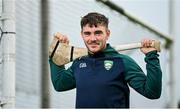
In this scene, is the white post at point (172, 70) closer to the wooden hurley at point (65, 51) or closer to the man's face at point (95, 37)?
the wooden hurley at point (65, 51)

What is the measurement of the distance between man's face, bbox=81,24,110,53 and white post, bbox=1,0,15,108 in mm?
540

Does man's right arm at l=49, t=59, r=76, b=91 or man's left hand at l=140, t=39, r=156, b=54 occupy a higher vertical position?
man's left hand at l=140, t=39, r=156, b=54

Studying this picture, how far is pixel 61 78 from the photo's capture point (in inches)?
88.0

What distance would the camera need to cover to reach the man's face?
217 cm

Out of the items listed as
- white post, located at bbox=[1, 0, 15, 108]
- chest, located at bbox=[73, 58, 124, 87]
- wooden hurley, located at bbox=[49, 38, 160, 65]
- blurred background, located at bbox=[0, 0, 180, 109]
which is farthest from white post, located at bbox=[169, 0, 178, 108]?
chest, located at bbox=[73, 58, 124, 87]

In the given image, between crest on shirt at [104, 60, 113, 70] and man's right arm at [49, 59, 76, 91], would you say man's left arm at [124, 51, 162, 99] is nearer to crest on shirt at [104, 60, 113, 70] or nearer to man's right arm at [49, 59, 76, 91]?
crest on shirt at [104, 60, 113, 70]

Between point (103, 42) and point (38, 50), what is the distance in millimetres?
2172

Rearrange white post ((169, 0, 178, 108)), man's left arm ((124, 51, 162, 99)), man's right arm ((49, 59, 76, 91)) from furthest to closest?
white post ((169, 0, 178, 108)) < man's right arm ((49, 59, 76, 91)) < man's left arm ((124, 51, 162, 99))

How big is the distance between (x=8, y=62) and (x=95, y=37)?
58 centimetres

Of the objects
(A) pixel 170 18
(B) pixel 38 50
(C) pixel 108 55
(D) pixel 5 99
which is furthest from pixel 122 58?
(A) pixel 170 18

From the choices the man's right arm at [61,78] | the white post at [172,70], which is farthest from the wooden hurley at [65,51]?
the white post at [172,70]

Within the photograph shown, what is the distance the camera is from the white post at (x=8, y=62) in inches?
103

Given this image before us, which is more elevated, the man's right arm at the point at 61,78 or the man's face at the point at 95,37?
the man's face at the point at 95,37

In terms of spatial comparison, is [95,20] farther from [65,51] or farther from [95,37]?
[65,51]
